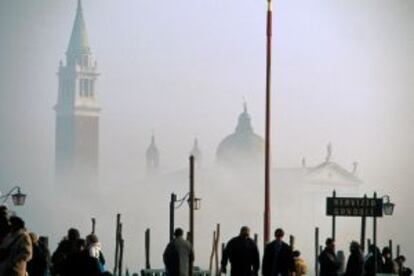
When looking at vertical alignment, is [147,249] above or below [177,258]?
above

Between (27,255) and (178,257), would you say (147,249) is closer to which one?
(178,257)

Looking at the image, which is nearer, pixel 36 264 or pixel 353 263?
pixel 36 264

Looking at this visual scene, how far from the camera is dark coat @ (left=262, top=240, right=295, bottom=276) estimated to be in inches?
1315

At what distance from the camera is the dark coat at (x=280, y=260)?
3341 centimetres

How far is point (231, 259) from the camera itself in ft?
111

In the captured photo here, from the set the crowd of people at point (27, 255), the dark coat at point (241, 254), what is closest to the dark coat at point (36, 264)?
the crowd of people at point (27, 255)

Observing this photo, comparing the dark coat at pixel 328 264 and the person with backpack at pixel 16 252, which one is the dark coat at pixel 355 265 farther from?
the person with backpack at pixel 16 252

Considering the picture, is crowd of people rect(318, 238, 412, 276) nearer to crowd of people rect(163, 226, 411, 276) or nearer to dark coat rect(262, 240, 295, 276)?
crowd of people rect(163, 226, 411, 276)

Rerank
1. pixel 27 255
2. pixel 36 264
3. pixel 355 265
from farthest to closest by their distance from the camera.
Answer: pixel 355 265 < pixel 36 264 < pixel 27 255

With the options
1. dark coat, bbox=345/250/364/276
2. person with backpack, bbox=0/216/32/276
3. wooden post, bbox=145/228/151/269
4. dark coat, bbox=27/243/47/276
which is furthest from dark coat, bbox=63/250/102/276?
wooden post, bbox=145/228/151/269

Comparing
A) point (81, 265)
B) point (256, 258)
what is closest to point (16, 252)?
point (81, 265)

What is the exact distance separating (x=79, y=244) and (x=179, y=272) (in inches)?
221

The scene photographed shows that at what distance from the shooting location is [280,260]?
33.4 metres

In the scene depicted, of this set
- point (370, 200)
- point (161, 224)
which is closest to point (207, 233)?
point (161, 224)
